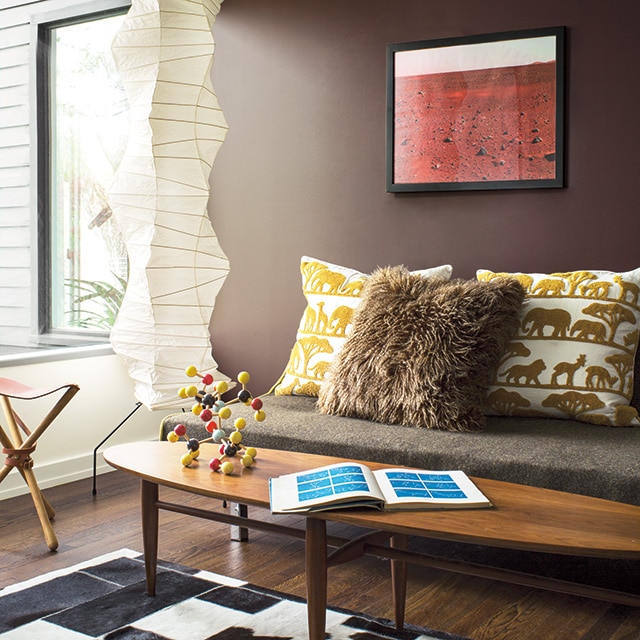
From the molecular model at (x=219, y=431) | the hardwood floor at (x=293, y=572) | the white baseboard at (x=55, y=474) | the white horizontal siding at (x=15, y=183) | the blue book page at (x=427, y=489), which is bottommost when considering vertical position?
the hardwood floor at (x=293, y=572)

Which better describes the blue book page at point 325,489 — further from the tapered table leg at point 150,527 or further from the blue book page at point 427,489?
the tapered table leg at point 150,527

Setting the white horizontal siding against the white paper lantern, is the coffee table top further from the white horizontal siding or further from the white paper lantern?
the white horizontal siding

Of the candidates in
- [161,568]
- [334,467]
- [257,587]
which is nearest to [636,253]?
[334,467]

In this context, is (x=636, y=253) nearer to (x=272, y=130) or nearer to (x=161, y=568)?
(x=272, y=130)

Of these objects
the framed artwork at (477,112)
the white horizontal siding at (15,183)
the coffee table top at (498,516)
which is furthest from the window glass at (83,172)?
the coffee table top at (498,516)

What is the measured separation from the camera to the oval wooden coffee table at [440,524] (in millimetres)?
1701

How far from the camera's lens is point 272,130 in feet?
13.2

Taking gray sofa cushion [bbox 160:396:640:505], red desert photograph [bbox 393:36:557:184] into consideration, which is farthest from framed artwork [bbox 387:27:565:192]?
gray sofa cushion [bbox 160:396:640:505]

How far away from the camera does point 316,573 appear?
75.4 inches

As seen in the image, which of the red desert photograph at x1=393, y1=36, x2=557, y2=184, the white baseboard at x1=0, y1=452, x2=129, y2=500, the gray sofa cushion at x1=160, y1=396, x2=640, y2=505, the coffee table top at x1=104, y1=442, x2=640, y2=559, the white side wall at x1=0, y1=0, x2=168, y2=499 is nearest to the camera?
the coffee table top at x1=104, y1=442, x2=640, y2=559

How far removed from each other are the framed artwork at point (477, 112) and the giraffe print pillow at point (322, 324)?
1.55ft

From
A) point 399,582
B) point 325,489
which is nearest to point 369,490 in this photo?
point 325,489

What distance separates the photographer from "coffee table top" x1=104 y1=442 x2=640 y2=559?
5.51 feet

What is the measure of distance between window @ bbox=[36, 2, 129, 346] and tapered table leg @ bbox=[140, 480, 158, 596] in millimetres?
1748
